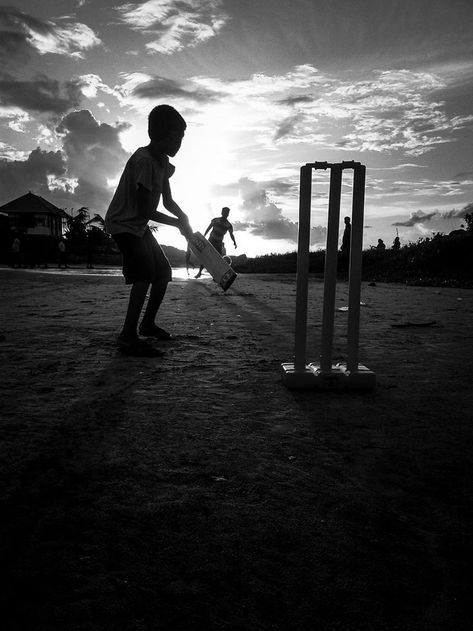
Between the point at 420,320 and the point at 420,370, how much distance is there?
11.0 feet

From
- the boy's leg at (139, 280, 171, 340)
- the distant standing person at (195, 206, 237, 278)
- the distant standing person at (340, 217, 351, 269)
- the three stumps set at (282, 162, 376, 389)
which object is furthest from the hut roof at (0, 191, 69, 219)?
the three stumps set at (282, 162, 376, 389)

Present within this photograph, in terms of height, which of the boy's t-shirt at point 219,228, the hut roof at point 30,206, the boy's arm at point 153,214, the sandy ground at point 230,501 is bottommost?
the sandy ground at point 230,501

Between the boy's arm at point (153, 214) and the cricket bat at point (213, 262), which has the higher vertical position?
the boy's arm at point (153, 214)

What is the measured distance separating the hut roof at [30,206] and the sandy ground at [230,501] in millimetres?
86614

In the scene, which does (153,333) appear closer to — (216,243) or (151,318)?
(151,318)

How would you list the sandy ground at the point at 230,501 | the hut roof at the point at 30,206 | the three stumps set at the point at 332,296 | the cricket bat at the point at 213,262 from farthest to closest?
the hut roof at the point at 30,206
the cricket bat at the point at 213,262
the three stumps set at the point at 332,296
the sandy ground at the point at 230,501

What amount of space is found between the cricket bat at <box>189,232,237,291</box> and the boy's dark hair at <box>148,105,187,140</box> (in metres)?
0.81

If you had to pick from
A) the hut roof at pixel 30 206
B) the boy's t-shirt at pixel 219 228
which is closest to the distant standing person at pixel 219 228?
the boy's t-shirt at pixel 219 228

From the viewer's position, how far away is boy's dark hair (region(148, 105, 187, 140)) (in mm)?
3986

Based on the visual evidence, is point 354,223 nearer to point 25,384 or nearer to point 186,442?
point 186,442

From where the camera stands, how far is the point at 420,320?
6852 mm

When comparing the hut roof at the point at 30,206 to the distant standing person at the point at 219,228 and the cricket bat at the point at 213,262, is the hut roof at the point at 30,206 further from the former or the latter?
the cricket bat at the point at 213,262

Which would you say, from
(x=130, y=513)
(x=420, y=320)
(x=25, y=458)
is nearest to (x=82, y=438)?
(x=25, y=458)

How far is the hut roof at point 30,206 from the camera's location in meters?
82.6
